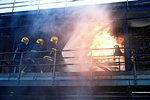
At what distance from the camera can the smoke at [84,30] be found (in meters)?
6.51

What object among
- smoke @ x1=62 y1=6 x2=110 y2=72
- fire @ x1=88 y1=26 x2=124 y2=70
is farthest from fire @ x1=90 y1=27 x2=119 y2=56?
smoke @ x1=62 y1=6 x2=110 y2=72

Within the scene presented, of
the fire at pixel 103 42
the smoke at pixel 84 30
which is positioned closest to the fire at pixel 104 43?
the fire at pixel 103 42

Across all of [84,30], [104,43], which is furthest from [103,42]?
[84,30]

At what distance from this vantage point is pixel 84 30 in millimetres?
7074

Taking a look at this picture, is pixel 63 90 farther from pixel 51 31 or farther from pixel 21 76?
pixel 51 31

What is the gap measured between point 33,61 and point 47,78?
3.32 ft

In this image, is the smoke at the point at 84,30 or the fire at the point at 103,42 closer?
the smoke at the point at 84,30

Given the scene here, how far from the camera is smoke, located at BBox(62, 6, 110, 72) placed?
6.51m

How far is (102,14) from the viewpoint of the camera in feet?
21.6

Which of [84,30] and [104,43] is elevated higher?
[84,30]

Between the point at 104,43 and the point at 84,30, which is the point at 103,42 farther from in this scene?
the point at 84,30

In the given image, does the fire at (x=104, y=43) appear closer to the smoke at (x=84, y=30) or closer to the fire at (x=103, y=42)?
the fire at (x=103, y=42)

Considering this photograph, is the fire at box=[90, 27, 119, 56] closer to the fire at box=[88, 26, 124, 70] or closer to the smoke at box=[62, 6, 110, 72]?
the fire at box=[88, 26, 124, 70]

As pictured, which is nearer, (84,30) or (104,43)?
(104,43)
